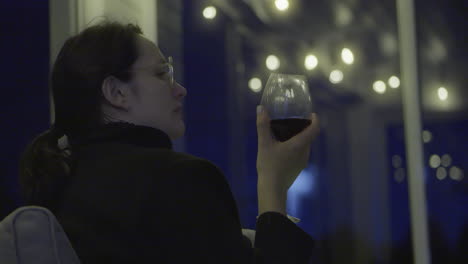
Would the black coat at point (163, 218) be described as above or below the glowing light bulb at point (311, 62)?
below

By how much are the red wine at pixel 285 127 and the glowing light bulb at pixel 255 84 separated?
2449 millimetres

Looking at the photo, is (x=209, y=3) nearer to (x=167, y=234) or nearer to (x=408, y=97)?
(x=408, y=97)

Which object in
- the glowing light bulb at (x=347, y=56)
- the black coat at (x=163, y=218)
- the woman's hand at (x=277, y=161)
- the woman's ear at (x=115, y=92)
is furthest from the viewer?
the glowing light bulb at (x=347, y=56)

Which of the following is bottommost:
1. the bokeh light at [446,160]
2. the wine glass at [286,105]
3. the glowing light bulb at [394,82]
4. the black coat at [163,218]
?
the bokeh light at [446,160]

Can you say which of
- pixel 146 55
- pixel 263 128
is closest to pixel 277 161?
pixel 263 128

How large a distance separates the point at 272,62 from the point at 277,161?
2.51 metres

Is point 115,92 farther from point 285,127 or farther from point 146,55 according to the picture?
point 285,127

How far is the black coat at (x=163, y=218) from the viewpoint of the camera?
0.79 metres

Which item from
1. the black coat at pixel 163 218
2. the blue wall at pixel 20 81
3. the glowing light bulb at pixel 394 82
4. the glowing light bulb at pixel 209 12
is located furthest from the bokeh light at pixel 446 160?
the black coat at pixel 163 218

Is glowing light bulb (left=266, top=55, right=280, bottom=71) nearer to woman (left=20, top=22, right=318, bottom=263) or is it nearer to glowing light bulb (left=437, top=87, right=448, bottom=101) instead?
glowing light bulb (left=437, top=87, right=448, bottom=101)

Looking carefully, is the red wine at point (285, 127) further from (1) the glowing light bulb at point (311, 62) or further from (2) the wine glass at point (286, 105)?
(1) the glowing light bulb at point (311, 62)

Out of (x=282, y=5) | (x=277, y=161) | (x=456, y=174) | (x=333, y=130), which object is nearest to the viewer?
(x=277, y=161)

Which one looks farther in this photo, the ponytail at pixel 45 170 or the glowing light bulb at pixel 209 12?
the glowing light bulb at pixel 209 12

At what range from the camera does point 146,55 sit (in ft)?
3.63
